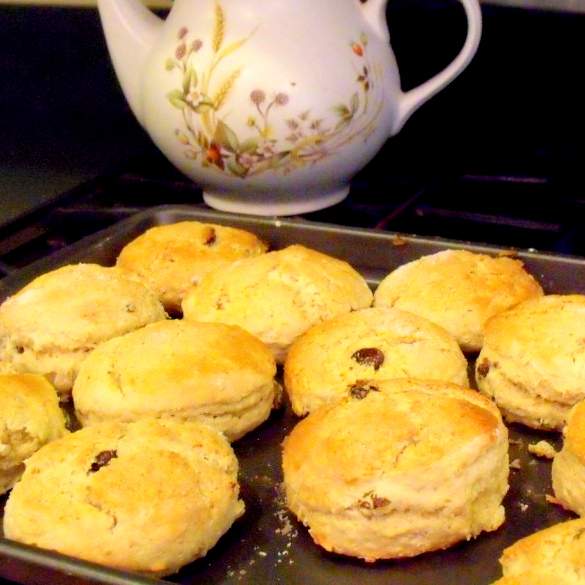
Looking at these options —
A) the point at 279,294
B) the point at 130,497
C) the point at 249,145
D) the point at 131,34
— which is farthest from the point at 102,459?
the point at 131,34

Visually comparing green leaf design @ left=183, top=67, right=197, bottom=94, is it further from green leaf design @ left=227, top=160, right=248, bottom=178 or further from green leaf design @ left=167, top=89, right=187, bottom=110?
green leaf design @ left=227, top=160, right=248, bottom=178

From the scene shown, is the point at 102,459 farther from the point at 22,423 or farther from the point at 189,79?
the point at 189,79

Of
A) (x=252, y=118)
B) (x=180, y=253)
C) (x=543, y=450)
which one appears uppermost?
(x=252, y=118)

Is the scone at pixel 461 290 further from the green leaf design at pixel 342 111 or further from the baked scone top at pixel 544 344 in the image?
the green leaf design at pixel 342 111

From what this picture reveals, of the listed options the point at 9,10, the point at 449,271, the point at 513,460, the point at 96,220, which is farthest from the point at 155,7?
the point at 513,460

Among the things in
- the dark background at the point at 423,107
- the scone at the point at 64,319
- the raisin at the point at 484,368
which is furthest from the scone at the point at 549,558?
the dark background at the point at 423,107

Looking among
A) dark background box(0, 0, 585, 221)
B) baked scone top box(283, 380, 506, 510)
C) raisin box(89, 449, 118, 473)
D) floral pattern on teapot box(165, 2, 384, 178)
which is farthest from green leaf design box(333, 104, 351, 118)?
raisin box(89, 449, 118, 473)
